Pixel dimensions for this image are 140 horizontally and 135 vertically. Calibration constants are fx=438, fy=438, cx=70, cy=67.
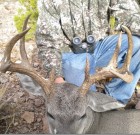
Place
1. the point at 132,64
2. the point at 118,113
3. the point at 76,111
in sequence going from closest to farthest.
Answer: the point at 76,111
the point at 118,113
the point at 132,64

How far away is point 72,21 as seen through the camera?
659 cm

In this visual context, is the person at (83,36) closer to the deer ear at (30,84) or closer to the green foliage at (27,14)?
the deer ear at (30,84)

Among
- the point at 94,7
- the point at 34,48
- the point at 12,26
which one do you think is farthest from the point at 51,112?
the point at 12,26

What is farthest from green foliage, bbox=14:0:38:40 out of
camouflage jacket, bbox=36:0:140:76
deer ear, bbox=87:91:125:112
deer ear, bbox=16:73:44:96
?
deer ear, bbox=87:91:125:112

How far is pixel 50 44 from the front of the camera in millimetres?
6438

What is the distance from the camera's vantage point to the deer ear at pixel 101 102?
5293mm

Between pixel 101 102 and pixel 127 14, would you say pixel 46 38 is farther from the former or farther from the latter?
pixel 101 102

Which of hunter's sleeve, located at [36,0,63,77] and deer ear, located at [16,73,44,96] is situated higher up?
hunter's sleeve, located at [36,0,63,77]

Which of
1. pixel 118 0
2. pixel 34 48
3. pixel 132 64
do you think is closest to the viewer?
pixel 132 64

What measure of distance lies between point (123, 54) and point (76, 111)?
1.64 meters

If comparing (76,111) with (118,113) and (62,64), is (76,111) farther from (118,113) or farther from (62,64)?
(62,64)

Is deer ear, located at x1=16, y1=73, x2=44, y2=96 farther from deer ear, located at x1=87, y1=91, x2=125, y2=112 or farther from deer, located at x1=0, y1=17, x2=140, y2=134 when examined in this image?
deer ear, located at x1=87, y1=91, x2=125, y2=112

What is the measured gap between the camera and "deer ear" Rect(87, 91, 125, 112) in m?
5.29

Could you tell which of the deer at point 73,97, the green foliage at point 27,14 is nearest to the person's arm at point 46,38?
the deer at point 73,97
